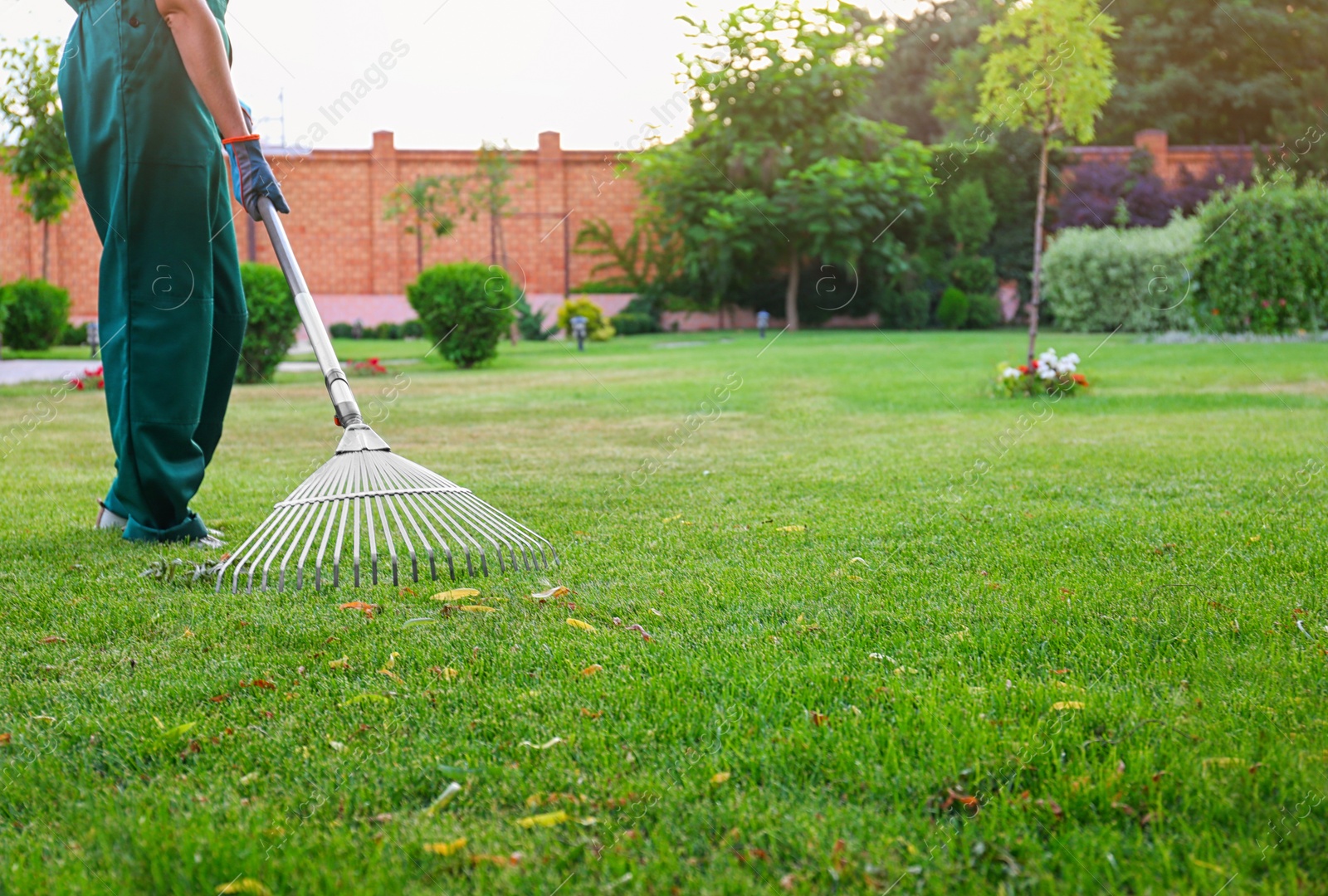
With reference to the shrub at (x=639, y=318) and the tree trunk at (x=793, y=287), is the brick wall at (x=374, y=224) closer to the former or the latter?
the shrub at (x=639, y=318)

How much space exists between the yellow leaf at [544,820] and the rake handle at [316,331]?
1399 mm

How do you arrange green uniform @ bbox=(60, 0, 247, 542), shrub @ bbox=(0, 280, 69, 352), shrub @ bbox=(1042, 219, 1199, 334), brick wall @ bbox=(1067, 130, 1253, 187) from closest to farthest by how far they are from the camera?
green uniform @ bbox=(60, 0, 247, 542), shrub @ bbox=(0, 280, 69, 352), shrub @ bbox=(1042, 219, 1199, 334), brick wall @ bbox=(1067, 130, 1253, 187)

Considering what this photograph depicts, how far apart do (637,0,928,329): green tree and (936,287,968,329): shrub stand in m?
1.52

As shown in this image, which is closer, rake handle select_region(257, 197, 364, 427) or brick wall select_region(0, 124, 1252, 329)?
rake handle select_region(257, 197, 364, 427)

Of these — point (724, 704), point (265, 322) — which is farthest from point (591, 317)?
point (724, 704)

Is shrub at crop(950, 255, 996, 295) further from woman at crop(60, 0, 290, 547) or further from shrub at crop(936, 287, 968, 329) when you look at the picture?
woman at crop(60, 0, 290, 547)

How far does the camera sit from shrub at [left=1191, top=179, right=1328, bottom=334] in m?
13.9

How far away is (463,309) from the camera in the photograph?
12.6 m

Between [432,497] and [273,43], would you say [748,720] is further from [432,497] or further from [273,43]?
[273,43]

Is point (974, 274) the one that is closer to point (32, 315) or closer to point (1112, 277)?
point (1112, 277)

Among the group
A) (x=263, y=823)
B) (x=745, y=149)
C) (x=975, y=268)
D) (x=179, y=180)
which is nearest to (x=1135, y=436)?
(x=179, y=180)

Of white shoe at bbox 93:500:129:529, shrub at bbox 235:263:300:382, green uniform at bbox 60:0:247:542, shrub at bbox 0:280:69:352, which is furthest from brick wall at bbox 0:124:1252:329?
green uniform at bbox 60:0:247:542

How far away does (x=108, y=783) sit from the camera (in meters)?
1.59

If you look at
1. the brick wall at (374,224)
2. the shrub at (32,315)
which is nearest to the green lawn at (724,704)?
the shrub at (32,315)
